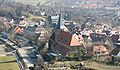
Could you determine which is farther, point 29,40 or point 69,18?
point 69,18

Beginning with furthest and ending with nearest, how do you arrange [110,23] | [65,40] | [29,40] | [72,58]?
[110,23], [29,40], [65,40], [72,58]

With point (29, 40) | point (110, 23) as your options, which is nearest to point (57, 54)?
point (29, 40)

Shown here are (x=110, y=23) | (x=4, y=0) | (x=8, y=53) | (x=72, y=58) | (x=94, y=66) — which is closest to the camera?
(x=94, y=66)

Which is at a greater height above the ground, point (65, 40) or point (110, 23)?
point (65, 40)

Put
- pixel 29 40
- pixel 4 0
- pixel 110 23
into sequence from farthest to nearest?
1. pixel 4 0
2. pixel 110 23
3. pixel 29 40

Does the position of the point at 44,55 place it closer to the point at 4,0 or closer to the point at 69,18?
the point at 69,18

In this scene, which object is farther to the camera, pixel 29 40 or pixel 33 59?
pixel 29 40

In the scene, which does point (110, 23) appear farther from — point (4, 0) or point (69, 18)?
point (4, 0)

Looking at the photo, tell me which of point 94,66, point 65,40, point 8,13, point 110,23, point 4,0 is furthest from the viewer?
point 4,0

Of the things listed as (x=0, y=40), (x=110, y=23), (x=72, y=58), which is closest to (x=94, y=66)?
(x=72, y=58)
